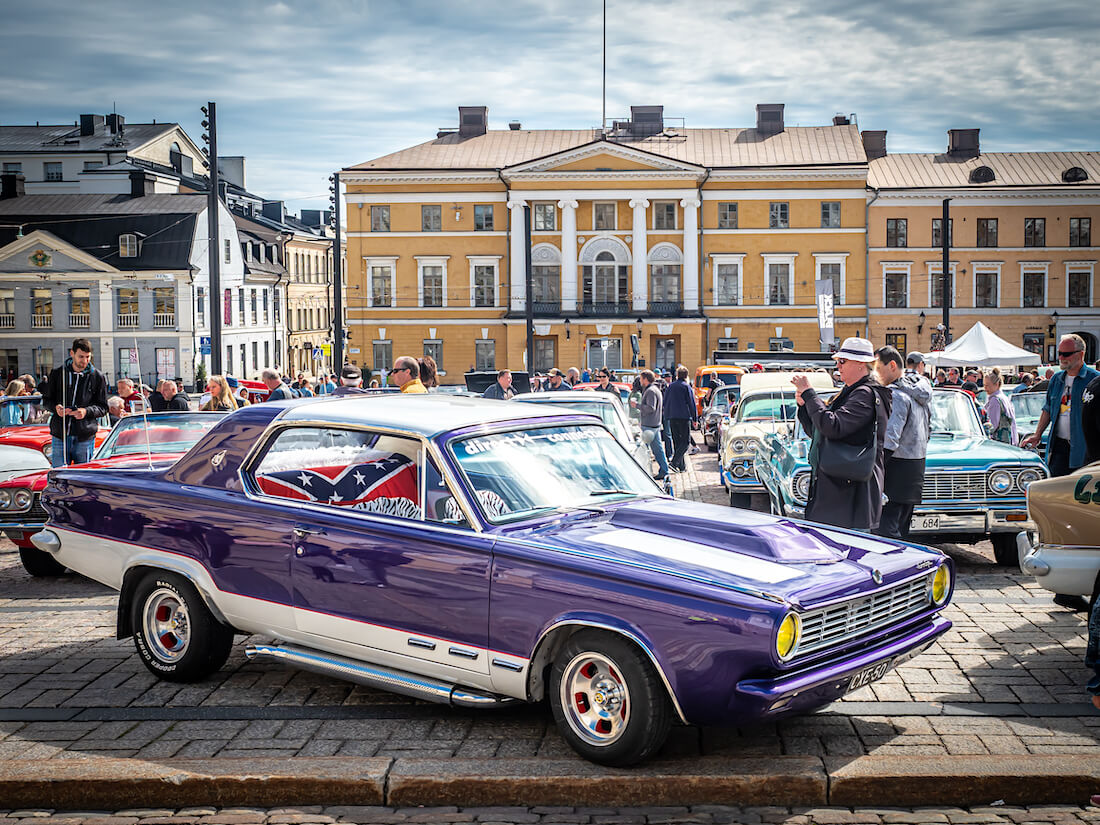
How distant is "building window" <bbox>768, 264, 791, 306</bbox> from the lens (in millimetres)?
70000

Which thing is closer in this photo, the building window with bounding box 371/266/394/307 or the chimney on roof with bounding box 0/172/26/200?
the building window with bounding box 371/266/394/307

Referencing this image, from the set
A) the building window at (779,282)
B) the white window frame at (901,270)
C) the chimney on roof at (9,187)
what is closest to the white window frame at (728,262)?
the building window at (779,282)

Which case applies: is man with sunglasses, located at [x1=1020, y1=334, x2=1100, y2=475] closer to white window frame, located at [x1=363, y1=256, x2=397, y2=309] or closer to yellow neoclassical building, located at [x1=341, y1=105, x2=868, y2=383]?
yellow neoclassical building, located at [x1=341, y1=105, x2=868, y2=383]

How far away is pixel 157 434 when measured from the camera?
39.1 feet

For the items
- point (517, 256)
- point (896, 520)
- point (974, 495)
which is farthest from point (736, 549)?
point (517, 256)

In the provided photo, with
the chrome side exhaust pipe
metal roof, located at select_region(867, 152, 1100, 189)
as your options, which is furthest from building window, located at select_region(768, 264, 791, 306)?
the chrome side exhaust pipe

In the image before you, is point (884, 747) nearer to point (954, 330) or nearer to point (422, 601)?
point (422, 601)

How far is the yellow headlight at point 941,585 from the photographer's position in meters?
6.26

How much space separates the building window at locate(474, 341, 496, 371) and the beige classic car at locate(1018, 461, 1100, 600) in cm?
6365

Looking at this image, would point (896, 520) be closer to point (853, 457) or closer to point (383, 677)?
point (853, 457)

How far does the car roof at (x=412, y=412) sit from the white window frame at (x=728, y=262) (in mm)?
63907

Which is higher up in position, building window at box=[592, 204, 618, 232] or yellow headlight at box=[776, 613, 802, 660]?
building window at box=[592, 204, 618, 232]

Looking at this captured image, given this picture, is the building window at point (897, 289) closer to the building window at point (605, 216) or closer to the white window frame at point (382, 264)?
the building window at point (605, 216)

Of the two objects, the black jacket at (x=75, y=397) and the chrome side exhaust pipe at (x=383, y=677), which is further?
the black jacket at (x=75, y=397)
